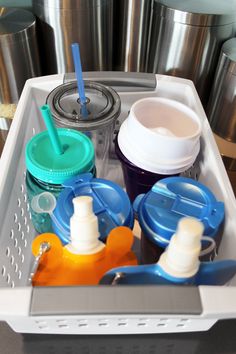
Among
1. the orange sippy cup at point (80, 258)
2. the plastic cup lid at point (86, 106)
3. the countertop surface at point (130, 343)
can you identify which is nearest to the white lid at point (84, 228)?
the orange sippy cup at point (80, 258)

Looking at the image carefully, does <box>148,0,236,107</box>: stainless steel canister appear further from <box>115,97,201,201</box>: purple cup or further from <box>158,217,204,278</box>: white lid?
<box>158,217,204,278</box>: white lid

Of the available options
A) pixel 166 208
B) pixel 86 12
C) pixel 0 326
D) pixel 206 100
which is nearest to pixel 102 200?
pixel 166 208

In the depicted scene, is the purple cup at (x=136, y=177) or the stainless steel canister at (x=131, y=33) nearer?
the purple cup at (x=136, y=177)

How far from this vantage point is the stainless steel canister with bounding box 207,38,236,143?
925 millimetres

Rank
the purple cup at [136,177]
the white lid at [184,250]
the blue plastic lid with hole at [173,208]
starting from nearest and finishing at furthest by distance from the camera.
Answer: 1. the white lid at [184,250]
2. the blue plastic lid with hole at [173,208]
3. the purple cup at [136,177]

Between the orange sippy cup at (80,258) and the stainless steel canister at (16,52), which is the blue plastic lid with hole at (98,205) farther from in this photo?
the stainless steel canister at (16,52)

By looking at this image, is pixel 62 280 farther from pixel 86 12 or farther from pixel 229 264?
pixel 86 12

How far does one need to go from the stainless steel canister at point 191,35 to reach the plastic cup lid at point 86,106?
412 mm

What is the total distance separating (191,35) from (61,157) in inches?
23.6

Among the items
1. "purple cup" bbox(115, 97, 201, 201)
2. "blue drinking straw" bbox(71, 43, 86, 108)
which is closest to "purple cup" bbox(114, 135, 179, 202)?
"purple cup" bbox(115, 97, 201, 201)

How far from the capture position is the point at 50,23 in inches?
35.7

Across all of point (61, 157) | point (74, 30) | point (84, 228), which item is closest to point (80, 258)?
point (84, 228)

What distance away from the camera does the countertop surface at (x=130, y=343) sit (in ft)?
1.29

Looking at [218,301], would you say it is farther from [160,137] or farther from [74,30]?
[74,30]
